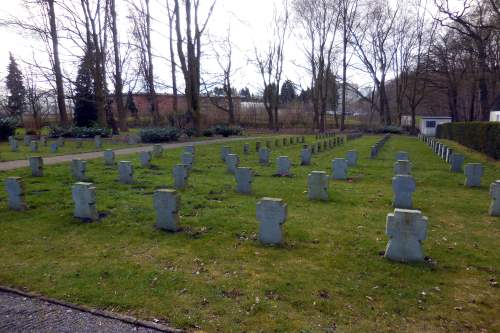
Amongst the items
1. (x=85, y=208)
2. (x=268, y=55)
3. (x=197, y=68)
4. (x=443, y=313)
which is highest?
(x=268, y=55)

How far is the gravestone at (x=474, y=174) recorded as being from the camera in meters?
9.41

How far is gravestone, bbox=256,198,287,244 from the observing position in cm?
→ 509

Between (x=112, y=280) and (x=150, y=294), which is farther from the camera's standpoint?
(x=112, y=280)

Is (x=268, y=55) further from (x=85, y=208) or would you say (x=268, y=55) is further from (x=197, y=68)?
(x=85, y=208)

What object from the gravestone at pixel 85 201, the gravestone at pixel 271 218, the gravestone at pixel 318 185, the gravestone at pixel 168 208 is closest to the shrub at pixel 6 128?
the gravestone at pixel 85 201

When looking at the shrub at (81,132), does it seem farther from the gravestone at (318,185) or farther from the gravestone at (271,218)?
the gravestone at (271,218)

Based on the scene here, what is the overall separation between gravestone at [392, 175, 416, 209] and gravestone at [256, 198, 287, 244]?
3.24 meters

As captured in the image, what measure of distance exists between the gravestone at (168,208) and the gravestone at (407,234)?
3.24 metres

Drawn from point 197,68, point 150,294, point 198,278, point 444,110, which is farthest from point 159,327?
point 444,110

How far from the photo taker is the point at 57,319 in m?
3.34

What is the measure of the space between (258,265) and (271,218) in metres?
0.85

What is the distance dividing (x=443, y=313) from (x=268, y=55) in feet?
159

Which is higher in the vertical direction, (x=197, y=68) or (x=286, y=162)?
(x=197, y=68)

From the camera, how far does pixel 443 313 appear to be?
339 cm
